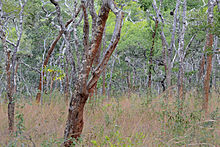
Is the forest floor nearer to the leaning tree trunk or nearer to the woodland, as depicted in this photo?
the woodland

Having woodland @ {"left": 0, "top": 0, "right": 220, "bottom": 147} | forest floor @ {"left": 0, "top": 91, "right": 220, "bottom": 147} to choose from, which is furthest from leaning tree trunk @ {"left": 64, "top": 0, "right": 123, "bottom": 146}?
forest floor @ {"left": 0, "top": 91, "right": 220, "bottom": 147}

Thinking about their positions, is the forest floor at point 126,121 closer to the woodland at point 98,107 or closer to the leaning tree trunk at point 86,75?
the woodland at point 98,107

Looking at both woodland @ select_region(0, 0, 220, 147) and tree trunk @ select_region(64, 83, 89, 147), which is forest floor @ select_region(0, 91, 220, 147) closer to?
woodland @ select_region(0, 0, 220, 147)

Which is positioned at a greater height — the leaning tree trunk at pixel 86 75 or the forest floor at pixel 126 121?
the leaning tree trunk at pixel 86 75

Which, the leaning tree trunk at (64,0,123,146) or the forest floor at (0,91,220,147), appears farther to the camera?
the forest floor at (0,91,220,147)

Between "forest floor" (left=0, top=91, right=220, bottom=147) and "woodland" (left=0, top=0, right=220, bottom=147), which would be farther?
"forest floor" (left=0, top=91, right=220, bottom=147)

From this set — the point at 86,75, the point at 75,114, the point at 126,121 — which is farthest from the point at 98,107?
the point at 86,75

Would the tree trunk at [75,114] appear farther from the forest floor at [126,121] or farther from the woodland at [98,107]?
the forest floor at [126,121]

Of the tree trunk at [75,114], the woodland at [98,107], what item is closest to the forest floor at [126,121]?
the woodland at [98,107]

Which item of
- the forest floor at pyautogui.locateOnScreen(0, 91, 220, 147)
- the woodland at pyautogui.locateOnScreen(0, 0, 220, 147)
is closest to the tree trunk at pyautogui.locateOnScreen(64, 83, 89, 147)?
the woodland at pyautogui.locateOnScreen(0, 0, 220, 147)

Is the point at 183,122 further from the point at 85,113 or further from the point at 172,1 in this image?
the point at 172,1

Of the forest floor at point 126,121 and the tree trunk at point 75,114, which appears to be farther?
the forest floor at point 126,121

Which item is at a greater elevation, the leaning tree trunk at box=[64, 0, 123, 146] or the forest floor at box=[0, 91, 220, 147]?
the leaning tree trunk at box=[64, 0, 123, 146]

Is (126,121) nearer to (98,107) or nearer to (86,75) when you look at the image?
(98,107)
